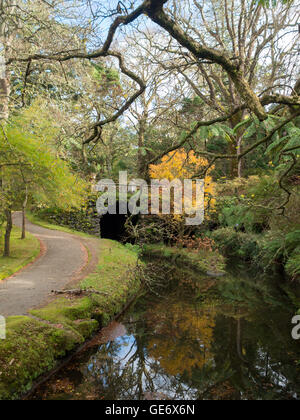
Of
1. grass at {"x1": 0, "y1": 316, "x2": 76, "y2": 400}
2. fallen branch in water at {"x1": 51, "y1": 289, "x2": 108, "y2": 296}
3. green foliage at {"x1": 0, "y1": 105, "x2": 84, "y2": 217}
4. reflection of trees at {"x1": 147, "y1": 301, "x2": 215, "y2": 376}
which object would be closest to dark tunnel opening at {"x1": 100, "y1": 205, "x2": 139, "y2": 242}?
green foliage at {"x1": 0, "y1": 105, "x2": 84, "y2": 217}

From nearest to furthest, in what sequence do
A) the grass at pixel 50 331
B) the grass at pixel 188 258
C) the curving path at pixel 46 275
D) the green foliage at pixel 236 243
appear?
the grass at pixel 50 331
the curving path at pixel 46 275
the green foliage at pixel 236 243
the grass at pixel 188 258

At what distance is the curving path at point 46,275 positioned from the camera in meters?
7.57

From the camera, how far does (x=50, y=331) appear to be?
20.2 ft

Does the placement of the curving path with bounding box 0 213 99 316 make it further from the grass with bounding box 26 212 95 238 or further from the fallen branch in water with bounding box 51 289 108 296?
the grass with bounding box 26 212 95 238

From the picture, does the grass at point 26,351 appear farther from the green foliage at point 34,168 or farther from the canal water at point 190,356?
the green foliage at point 34,168

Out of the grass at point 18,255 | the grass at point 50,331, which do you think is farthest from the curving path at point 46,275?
the grass at point 50,331

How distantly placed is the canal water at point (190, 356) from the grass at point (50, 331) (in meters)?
0.32

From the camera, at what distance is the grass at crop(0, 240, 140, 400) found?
16.3ft

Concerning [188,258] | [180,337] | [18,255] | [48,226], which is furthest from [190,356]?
[48,226]

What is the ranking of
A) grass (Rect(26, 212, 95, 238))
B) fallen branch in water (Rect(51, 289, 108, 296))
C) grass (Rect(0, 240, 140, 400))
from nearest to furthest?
grass (Rect(0, 240, 140, 400)) → fallen branch in water (Rect(51, 289, 108, 296)) → grass (Rect(26, 212, 95, 238))

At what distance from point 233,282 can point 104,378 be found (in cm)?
817

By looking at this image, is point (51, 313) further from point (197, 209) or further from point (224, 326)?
point (197, 209)

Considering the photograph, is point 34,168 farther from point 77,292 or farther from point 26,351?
point 26,351

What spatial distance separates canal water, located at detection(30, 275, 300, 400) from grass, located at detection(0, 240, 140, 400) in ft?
1.04
